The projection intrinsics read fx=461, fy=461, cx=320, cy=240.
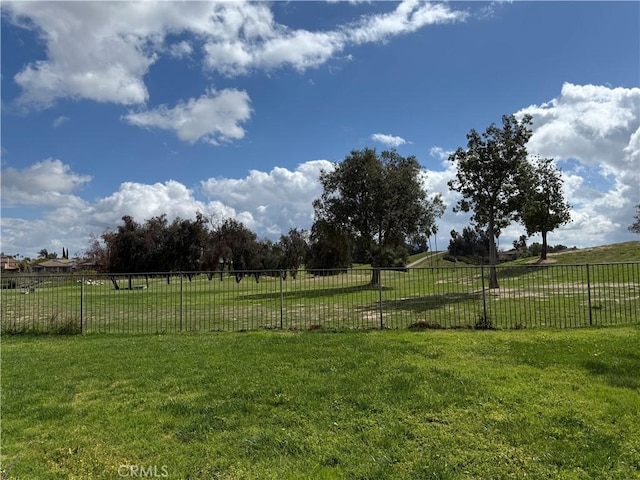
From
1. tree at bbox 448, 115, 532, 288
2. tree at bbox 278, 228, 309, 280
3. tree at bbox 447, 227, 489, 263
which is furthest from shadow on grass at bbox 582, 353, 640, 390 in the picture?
tree at bbox 447, 227, 489, 263

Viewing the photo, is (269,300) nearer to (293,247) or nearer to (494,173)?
(494,173)

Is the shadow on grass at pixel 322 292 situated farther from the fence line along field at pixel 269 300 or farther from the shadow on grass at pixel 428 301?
the shadow on grass at pixel 428 301

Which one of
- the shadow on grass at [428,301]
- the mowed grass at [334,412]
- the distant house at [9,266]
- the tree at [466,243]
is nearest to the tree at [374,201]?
the shadow on grass at [428,301]

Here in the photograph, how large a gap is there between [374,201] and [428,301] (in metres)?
18.7

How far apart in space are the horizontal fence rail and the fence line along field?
3cm

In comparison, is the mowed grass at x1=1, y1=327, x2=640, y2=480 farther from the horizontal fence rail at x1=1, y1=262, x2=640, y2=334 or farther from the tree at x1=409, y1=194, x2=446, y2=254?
the tree at x1=409, y1=194, x2=446, y2=254

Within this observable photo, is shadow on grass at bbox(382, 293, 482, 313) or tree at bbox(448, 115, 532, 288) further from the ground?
tree at bbox(448, 115, 532, 288)

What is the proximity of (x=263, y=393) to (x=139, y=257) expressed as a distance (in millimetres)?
58442

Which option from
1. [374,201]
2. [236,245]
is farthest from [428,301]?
[236,245]

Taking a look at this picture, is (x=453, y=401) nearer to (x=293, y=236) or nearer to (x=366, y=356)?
(x=366, y=356)

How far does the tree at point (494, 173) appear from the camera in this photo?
2316 cm

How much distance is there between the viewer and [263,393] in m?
5.88

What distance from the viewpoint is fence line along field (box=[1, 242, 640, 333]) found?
12.2 m

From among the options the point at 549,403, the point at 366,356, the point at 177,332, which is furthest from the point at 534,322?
the point at 177,332
